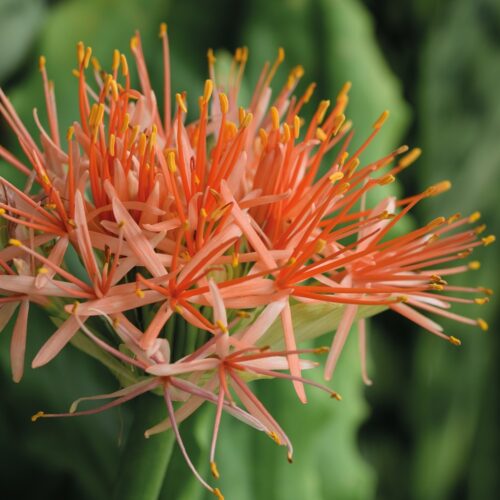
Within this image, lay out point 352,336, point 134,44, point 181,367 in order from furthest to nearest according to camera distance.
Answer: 1. point 352,336
2. point 134,44
3. point 181,367

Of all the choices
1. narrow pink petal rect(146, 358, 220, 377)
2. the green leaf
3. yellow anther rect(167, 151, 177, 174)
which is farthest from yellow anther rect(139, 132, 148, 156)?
the green leaf

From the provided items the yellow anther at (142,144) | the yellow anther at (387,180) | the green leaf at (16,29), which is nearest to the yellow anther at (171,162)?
the yellow anther at (142,144)

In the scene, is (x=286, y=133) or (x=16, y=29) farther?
(x=16, y=29)

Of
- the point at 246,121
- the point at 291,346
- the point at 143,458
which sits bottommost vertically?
the point at 143,458

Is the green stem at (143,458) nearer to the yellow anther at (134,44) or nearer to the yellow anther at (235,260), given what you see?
the yellow anther at (235,260)

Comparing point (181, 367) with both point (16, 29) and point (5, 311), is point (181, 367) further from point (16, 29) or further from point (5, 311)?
point (16, 29)

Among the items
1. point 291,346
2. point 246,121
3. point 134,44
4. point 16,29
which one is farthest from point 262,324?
point 16,29

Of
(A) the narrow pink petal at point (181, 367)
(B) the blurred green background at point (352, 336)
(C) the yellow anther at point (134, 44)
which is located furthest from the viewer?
(B) the blurred green background at point (352, 336)
